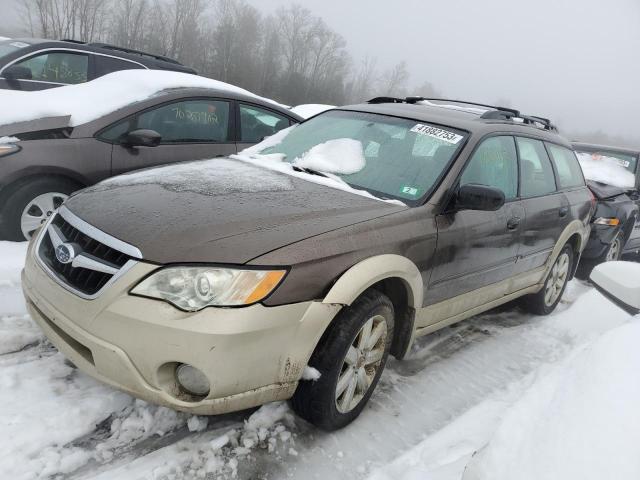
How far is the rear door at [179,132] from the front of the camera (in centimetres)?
429

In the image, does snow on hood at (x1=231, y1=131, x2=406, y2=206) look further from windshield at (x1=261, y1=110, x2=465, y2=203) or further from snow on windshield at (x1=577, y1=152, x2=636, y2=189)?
snow on windshield at (x1=577, y1=152, x2=636, y2=189)

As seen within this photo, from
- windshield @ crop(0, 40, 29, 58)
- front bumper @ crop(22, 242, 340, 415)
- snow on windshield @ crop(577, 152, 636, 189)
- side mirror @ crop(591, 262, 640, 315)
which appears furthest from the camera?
snow on windshield @ crop(577, 152, 636, 189)

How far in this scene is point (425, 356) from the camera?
3.61 m

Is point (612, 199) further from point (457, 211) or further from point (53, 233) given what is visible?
point (53, 233)

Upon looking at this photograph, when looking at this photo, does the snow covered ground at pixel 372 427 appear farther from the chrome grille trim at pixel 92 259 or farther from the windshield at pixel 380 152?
the windshield at pixel 380 152

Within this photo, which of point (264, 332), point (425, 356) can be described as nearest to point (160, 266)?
point (264, 332)

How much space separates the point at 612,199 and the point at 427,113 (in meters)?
4.41

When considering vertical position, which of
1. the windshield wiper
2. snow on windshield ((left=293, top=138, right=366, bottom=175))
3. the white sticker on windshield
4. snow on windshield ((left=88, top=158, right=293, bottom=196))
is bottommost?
snow on windshield ((left=88, top=158, right=293, bottom=196))

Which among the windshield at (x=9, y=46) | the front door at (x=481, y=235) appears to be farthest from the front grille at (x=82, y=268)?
the windshield at (x=9, y=46)

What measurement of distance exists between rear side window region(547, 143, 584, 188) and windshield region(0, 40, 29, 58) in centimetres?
715

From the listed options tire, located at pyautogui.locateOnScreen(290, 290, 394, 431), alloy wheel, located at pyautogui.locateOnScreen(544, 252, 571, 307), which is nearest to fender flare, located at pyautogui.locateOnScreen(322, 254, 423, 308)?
tire, located at pyautogui.locateOnScreen(290, 290, 394, 431)

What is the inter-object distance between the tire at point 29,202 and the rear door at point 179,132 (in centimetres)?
47

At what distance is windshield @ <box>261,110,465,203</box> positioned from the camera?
2.98 m

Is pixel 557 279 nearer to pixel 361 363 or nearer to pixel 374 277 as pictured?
pixel 361 363
